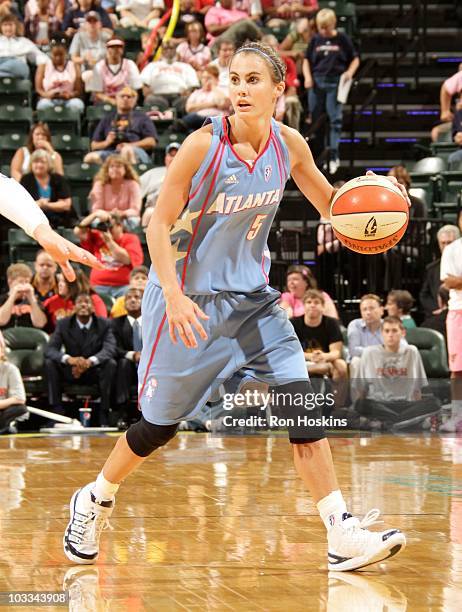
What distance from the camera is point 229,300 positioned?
4.69 meters

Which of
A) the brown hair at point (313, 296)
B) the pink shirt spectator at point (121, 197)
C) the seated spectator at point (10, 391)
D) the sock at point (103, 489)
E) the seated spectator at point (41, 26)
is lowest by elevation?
the seated spectator at point (10, 391)

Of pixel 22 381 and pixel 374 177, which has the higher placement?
pixel 374 177

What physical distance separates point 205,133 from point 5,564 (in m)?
1.87

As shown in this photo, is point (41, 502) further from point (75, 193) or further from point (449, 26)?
point (449, 26)

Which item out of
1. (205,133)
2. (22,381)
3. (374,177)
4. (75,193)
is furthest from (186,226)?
(75,193)

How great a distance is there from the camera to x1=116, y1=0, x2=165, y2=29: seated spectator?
1628cm

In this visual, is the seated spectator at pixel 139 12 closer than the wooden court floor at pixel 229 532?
No

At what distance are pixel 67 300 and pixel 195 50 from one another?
18.0 feet

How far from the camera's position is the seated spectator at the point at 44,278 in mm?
11148

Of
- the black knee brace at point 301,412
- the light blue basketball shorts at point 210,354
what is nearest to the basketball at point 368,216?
the light blue basketball shorts at point 210,354

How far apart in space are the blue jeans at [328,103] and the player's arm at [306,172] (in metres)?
9.62

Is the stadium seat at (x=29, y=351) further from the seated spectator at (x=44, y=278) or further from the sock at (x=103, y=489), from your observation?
the sock at (x=103, y=489)

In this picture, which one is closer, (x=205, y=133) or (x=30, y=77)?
(x=205, y=133)

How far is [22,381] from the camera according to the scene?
1057cm
